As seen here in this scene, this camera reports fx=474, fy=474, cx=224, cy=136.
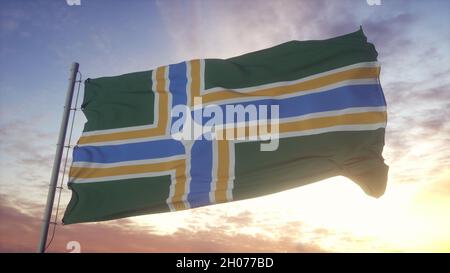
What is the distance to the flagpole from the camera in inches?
305

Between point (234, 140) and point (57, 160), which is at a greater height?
point (234, 140)

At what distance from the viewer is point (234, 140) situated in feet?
29.2

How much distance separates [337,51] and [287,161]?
7.83ft

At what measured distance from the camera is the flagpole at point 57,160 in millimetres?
7758

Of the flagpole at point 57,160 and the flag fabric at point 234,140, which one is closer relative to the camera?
the flagpole at point 57,160

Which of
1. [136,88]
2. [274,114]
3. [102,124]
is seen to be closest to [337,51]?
[274,114]

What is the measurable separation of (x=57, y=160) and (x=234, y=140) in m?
3.17

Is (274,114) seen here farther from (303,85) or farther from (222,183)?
(222,183)

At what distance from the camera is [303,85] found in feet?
29.9

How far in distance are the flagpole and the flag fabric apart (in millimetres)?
609

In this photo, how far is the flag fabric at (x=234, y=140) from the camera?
8.50 m

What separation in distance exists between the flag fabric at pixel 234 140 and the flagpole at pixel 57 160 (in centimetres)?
61
